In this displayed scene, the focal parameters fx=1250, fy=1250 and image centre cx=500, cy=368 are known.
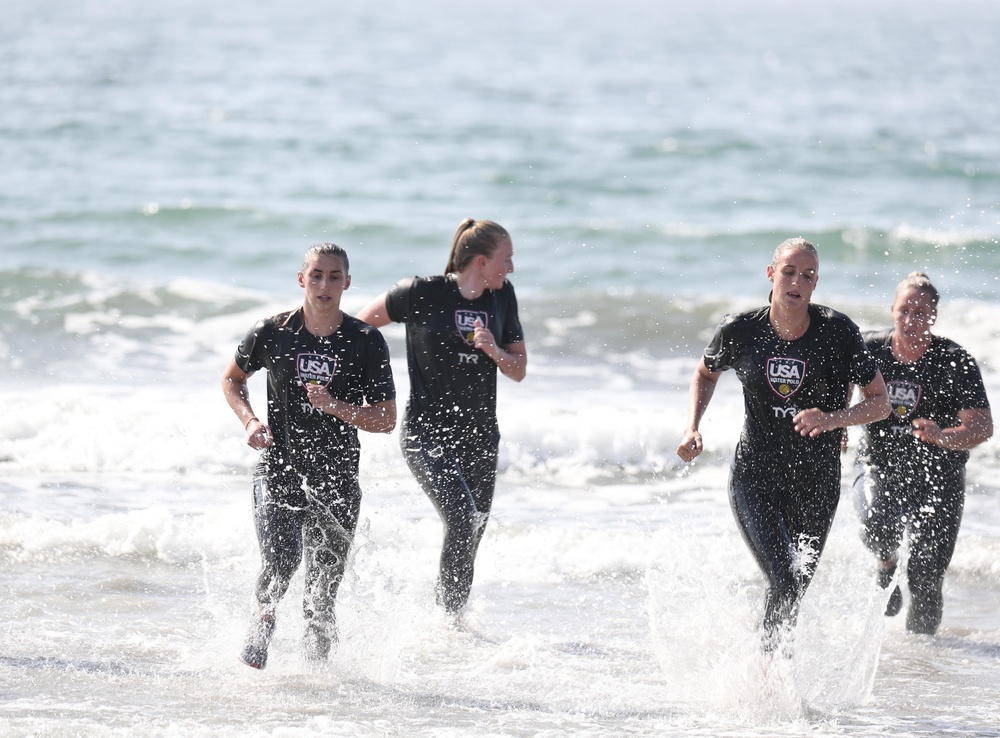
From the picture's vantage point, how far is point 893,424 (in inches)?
247

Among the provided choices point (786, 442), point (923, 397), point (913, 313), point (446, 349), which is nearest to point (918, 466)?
point (923, 397)

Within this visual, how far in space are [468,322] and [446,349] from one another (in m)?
0.18

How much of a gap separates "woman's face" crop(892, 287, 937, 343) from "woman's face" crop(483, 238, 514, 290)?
1.91 metres

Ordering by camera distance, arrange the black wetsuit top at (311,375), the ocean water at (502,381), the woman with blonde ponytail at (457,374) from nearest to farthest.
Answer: the black wetsuit top at (311,375) < the ocean water at (502,381) < the woman with blonde ponytail at (457,374)

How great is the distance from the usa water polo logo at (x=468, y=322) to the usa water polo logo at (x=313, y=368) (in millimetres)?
1118

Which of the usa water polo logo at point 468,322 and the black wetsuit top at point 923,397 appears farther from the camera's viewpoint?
the usa water polo logo at point 468,322

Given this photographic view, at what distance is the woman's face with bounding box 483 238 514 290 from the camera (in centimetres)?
630

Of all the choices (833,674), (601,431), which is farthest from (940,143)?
(833,674)

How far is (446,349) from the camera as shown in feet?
20.8

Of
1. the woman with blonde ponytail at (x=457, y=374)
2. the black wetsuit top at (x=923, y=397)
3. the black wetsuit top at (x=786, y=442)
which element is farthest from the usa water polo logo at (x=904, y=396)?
the woman with blonde ponytail at (x=457, y=374)

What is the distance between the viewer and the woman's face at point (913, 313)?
6016 millimetres

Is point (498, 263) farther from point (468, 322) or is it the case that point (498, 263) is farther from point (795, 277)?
point (795, 277)

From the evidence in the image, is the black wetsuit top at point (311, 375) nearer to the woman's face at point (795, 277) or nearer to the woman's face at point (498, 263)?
the woman's face at point (498, 263)

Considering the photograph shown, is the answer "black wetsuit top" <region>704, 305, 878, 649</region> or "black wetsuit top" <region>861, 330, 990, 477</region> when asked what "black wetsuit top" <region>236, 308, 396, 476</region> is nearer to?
"black wetsuit top" <region>704, 305, 878, 649</region>
